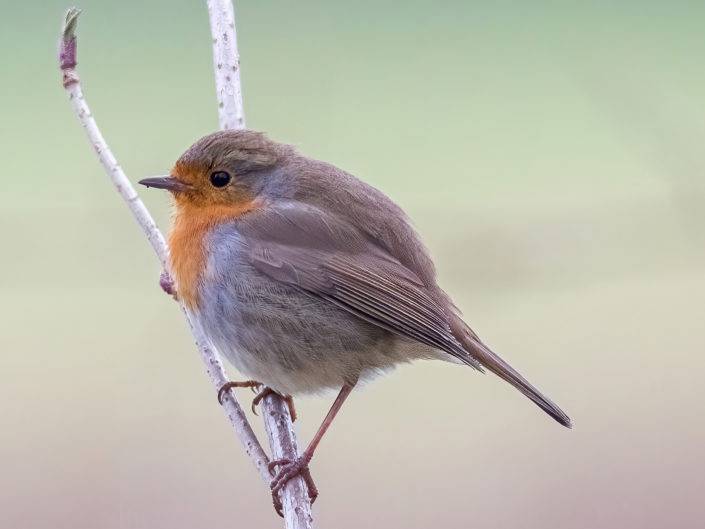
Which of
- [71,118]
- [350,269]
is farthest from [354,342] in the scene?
[71,118]

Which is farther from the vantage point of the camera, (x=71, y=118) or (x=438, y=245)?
(x=71, y=118)

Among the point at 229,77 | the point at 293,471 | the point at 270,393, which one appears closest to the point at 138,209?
the point at 229,77

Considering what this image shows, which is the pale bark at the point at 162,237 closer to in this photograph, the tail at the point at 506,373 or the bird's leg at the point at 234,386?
the bird's leg at the point at 234,386

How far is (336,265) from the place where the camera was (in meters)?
2.94

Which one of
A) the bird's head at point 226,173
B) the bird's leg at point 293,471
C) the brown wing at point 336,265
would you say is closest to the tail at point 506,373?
the brown wing at point 336,265

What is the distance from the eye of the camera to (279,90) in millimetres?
3412

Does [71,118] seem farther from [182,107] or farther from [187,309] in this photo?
[187,309]

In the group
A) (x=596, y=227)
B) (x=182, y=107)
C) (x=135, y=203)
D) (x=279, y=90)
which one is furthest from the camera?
(x=182, y=107)

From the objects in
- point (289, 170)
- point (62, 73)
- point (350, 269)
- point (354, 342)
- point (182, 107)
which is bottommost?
point (354, 342)

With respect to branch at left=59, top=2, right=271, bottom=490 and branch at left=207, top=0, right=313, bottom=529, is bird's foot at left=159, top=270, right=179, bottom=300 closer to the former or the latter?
branch at left=59, top=2, right=271, bottom=490

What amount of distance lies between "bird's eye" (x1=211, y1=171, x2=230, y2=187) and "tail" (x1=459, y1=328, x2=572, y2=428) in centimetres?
86

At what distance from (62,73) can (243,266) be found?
802 millimetres

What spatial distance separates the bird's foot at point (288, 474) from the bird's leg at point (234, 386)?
1.00 ft

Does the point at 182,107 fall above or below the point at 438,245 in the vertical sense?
above
